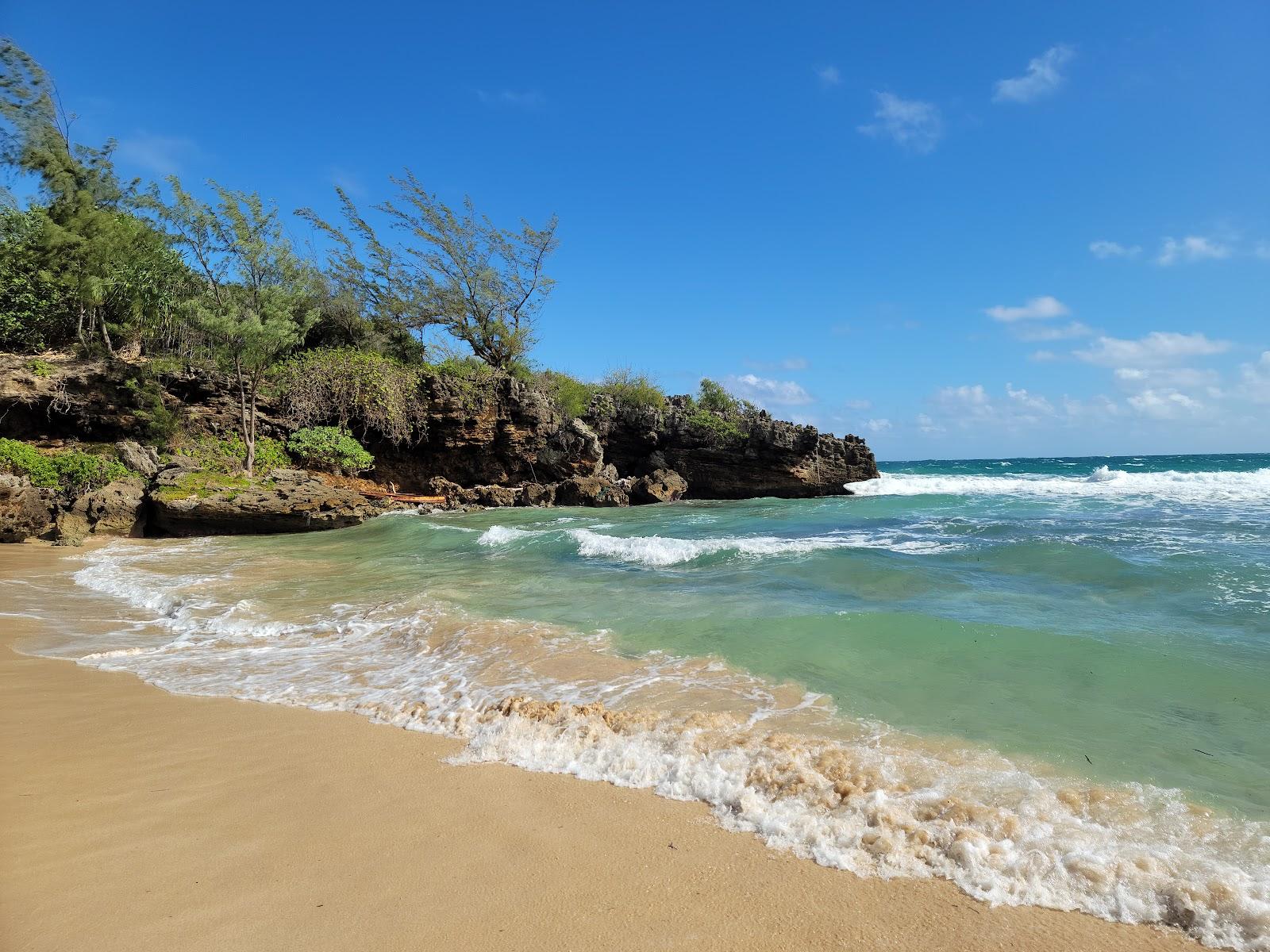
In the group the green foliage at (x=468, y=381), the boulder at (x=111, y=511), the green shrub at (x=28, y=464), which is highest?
the green foliage at (x=468, y=381)

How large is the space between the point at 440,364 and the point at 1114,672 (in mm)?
24242

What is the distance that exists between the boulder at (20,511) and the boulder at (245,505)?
1.91 m

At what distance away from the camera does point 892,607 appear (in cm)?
709

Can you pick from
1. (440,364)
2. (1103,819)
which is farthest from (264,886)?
(440,364)

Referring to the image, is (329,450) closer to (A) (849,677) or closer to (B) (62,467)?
(B) (62,467)

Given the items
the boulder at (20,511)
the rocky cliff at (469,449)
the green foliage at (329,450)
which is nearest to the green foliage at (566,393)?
the rocky cliff at (469,449)

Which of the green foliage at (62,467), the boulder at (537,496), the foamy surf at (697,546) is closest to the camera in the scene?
the foamy surf at (697,546)

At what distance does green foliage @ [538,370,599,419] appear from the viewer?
2713 cm

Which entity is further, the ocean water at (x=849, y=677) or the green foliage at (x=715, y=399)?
the green foliage at (x=715, y=399)

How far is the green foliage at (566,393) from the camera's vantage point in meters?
27.1

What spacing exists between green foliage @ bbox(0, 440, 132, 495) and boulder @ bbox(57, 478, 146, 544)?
0.53 metres

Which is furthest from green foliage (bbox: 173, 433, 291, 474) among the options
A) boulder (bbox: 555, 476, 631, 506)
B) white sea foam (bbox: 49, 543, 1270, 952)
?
white sea foam (bbox: 49, 543, 1270, 952)

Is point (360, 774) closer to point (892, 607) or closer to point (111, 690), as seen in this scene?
point (111, 690)

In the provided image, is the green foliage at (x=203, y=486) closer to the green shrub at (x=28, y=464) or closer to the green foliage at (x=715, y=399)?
the green shrub at (x=28, y=464)
